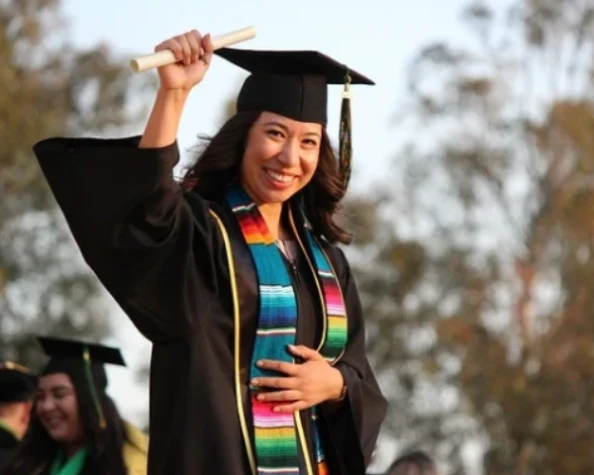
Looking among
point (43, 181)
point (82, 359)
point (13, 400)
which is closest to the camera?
point (82, 359)

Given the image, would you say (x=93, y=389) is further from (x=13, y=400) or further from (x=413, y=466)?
(x=413, y=466)

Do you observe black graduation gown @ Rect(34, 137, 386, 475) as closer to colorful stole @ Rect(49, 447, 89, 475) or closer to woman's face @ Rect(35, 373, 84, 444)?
colorful stole @ Rect(49, 447, 89, 475)

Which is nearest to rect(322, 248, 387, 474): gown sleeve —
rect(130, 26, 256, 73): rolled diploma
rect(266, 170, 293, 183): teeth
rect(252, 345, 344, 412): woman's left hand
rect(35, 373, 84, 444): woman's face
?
rect(252, 345, 344, 412): woman's left hand

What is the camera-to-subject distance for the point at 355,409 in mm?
5020

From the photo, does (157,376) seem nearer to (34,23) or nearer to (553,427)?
(34,23)

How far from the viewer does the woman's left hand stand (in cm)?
471

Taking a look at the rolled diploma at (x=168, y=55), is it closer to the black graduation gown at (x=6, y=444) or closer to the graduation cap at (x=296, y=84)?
the graduation cap at (x=296, y=84)

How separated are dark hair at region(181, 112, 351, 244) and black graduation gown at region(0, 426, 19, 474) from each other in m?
4.06

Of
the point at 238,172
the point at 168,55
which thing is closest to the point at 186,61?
the point at 168,55

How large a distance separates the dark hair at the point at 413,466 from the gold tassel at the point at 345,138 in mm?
4227

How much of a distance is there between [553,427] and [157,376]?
26.9m

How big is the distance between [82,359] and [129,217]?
4315 millimetres

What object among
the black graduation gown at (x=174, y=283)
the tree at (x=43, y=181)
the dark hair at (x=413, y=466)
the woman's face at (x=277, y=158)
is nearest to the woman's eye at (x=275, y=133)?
the woman's face at (x=277, y=158)

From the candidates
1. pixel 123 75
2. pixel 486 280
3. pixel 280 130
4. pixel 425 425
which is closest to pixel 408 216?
pixel 486 280
